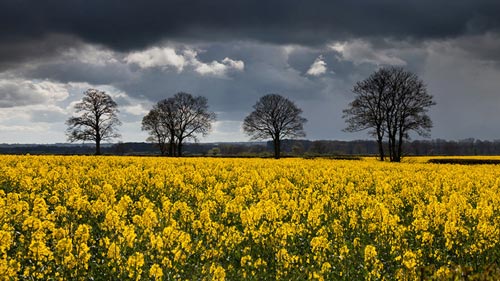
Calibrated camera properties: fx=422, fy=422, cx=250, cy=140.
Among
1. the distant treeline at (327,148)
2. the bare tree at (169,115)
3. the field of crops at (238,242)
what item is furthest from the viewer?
the distant treeline at (327,148)

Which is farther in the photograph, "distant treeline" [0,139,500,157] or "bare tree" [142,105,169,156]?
"distant treeline" [0,139,500,157]

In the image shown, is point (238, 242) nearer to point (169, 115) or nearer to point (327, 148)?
point (169, 115)

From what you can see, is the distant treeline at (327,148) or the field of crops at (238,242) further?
the distant treeline at (327,148)

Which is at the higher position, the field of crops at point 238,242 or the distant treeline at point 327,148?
the distant treeline at point 327,148

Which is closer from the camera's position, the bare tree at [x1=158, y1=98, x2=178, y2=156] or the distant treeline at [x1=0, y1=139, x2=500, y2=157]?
the bare tree at [x1=158, y1=98, x2=178, y2=156]

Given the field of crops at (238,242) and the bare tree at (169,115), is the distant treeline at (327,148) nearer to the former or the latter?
the bare tree at (169,115)

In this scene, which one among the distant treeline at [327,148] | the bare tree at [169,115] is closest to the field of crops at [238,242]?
the bare tree at [169,115]

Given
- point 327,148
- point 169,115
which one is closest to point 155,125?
point 169,115

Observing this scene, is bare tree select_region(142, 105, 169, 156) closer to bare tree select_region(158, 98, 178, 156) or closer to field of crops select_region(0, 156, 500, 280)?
bare tree select_region(158, 98, 178, 156)

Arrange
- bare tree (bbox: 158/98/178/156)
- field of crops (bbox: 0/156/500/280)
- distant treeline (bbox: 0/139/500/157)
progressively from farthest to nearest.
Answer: distant treeline (bbox: 0/139/500/157), bare tree (bbox: 158/98/178/156), field of crops (bbox: 0/156/500/280)

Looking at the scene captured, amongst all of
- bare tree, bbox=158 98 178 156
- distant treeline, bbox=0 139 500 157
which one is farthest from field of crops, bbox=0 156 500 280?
distant treeline, bbox=0 139 500 157

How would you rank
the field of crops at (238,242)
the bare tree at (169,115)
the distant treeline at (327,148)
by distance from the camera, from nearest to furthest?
1. the field of crops at (238,242)
2. the bare tree at (169,115)
3. the distant treeline at (327,148)

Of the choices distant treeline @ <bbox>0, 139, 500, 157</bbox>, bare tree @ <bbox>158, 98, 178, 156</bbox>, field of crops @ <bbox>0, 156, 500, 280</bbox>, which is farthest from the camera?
distant treeline @ <bbox>0, 139, 500, 157</bbox>

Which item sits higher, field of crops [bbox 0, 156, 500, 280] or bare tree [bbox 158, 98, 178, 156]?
bare tree [bbox 158, 98, 178, 156]
